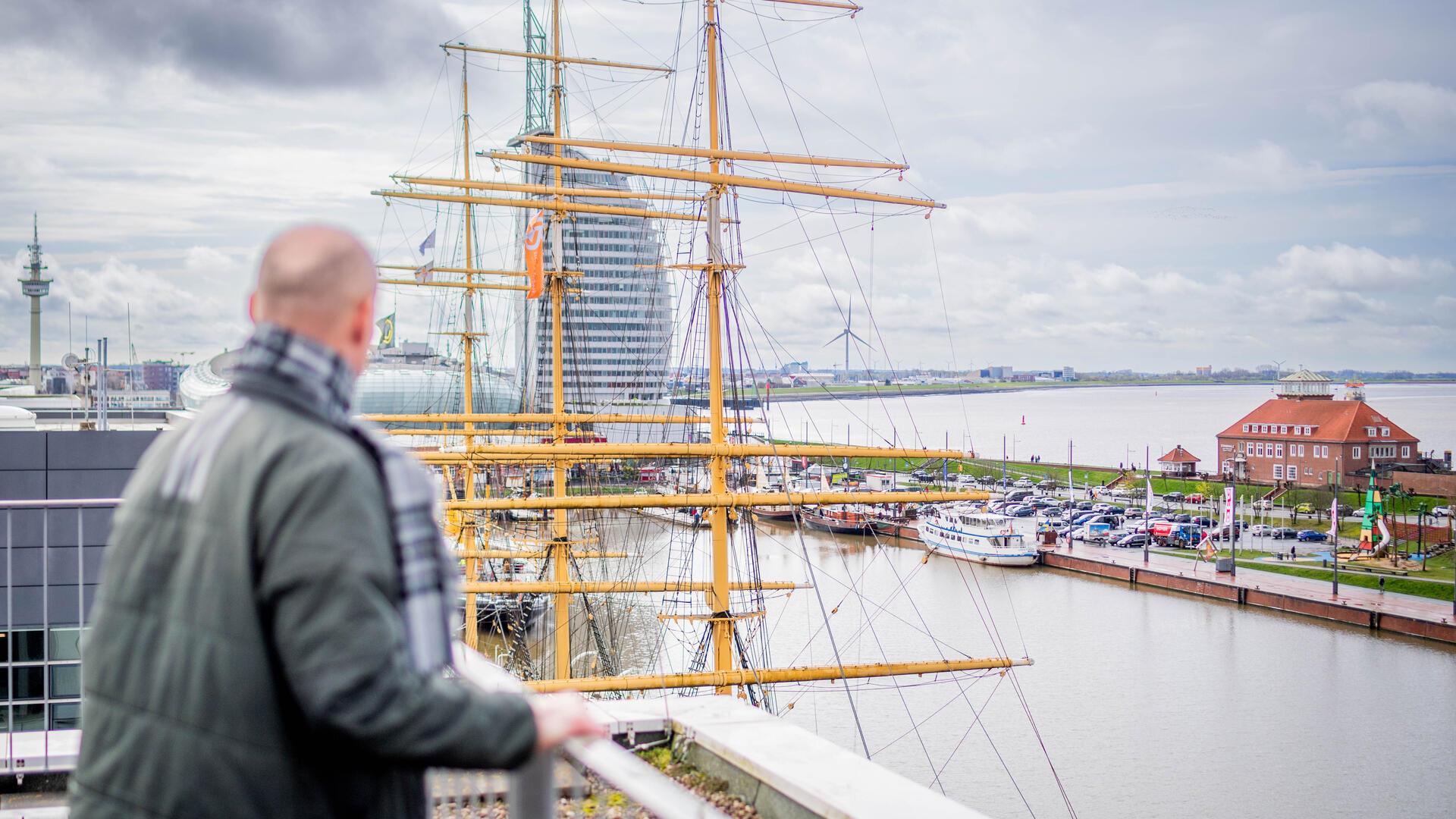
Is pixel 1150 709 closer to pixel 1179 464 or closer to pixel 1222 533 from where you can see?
pixel 1222 533

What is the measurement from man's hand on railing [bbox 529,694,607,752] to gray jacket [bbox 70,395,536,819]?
0.03 metres

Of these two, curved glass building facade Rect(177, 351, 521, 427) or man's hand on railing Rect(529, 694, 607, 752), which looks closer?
man's hand on railing Rect(529, 694, 607, 752)

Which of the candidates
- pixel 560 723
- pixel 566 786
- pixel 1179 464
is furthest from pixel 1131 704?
pixel 1179 464

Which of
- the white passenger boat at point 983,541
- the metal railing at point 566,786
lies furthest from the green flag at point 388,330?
the metal railing at point 566,786

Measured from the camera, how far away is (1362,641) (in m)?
41.4

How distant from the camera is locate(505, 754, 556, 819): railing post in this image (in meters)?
2.38

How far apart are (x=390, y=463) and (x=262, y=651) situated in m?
0.36

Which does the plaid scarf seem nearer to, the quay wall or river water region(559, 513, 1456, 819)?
river water region(559, 513, 1456, 819)

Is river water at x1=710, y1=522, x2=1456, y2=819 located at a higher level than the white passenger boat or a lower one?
lower

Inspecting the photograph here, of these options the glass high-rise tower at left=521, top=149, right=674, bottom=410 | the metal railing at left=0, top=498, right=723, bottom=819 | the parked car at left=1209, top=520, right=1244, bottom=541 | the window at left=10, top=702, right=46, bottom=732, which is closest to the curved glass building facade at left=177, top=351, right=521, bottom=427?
the glass high-rise tower at left=521, top=149, right=674, bottom=410

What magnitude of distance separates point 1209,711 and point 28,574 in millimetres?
30840

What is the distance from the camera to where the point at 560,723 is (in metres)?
1.94

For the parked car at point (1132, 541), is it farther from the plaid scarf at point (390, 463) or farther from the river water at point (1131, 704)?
the plaid scarf at point (390, 463)

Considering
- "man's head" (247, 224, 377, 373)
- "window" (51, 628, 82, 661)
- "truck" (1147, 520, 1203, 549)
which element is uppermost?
"man's head" (247, 224, 377, 373)
